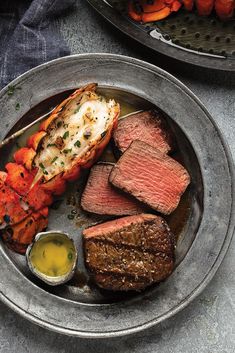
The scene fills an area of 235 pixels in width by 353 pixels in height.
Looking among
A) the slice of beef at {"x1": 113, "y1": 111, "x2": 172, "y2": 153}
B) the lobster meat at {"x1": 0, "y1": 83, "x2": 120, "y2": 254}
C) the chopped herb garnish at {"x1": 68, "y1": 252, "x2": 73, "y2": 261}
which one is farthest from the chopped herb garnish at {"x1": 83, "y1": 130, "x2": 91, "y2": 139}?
the chopped herb garnish at {"x1": 68, "y1": 252, "x2": 73, "y2": 261}

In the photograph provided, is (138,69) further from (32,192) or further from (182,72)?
(32,192)

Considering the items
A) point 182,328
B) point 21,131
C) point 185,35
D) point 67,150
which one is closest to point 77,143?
point 67,150

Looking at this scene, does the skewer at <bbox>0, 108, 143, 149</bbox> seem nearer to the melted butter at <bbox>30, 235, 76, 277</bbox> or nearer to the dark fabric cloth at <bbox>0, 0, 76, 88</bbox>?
the dark fabric cloth at <bbox>0, 0, 76, 88</bbox>

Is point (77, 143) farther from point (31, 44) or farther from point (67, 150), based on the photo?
point (31, 44)

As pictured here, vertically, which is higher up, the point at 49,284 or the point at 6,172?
the point at 6,172

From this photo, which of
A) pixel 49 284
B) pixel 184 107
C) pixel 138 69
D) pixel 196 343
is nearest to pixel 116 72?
pixel 138 69
